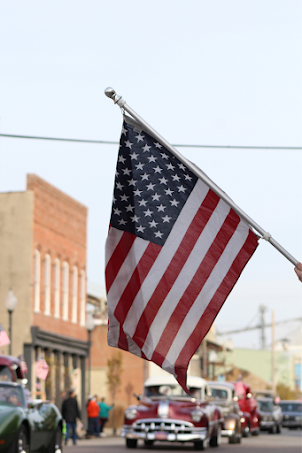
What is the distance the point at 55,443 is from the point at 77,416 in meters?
10.6

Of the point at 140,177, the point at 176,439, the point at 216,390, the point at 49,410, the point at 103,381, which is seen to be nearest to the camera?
the point at 140,177

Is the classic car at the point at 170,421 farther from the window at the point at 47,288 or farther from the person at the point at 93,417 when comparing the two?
the window at the point at 47,288

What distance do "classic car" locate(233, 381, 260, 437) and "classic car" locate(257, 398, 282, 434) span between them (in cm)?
422

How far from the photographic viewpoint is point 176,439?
22.7m

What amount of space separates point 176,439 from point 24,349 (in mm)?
15120

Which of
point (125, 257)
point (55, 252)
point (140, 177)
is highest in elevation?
point (55, 252)

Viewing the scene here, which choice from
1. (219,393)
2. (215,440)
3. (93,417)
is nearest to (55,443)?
(215,440)

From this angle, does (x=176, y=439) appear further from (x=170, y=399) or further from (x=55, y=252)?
(x=55, y=252)

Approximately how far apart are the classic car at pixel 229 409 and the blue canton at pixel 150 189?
20.4 m

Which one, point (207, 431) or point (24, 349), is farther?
point (24, 349)

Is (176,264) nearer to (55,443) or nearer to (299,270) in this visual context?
(299,270)

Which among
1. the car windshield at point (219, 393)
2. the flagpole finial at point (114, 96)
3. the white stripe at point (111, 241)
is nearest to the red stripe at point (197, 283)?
the white stripe at point (111, 241)

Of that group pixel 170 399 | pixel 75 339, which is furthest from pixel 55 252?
pixel 170 399

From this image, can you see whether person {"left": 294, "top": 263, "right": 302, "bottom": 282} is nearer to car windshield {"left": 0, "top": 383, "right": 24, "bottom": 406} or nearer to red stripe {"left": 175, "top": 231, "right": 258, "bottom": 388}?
red stripe {"left": 175, "top": 231, "right": 258, "bottom": 388}
